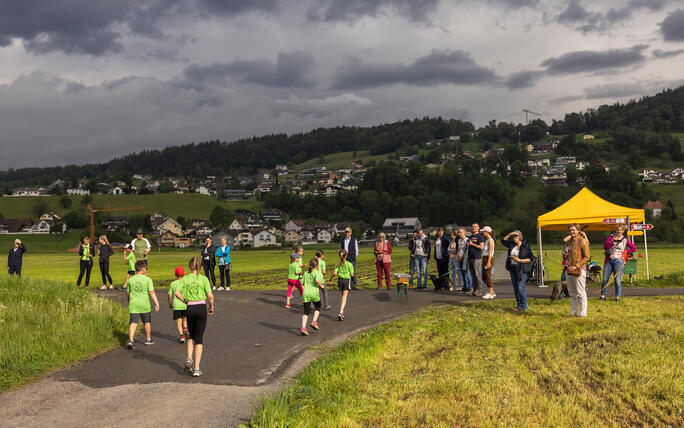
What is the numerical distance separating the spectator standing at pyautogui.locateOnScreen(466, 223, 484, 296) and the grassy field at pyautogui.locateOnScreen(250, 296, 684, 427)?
3.94 m

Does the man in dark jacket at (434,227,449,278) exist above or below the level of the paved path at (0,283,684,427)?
above

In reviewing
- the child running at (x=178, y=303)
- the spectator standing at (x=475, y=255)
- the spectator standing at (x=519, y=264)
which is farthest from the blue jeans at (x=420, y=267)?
the child running at (x=178, y=303)

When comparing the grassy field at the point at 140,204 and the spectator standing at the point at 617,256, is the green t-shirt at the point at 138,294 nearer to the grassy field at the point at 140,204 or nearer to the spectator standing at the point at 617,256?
the spectator standing at the point at 617,256

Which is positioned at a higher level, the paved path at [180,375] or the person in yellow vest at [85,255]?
the person in yellow vest at [85,255]

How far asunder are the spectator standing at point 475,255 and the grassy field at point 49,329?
9.52m

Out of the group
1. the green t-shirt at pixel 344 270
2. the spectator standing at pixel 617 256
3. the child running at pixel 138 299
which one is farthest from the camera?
the spectator standing at pixel 617 256

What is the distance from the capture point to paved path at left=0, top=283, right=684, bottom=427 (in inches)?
245

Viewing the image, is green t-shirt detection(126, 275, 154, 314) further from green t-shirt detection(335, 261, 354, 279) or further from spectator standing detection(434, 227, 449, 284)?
spectator standing detection(434, 227, 449, 284)

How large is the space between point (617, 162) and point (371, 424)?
18324 cm

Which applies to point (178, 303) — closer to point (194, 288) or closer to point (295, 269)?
point (194, 288)

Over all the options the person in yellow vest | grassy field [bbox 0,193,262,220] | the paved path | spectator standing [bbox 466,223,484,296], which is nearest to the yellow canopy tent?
spectator standing [bbox 466,223,484,296]

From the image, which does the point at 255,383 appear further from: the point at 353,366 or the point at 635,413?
the point at 635,413

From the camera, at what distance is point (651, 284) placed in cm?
1714

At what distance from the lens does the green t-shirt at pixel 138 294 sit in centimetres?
973
